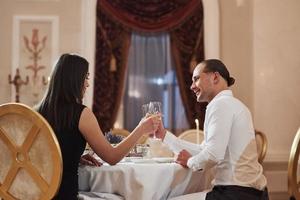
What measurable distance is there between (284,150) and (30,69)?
3040 mm

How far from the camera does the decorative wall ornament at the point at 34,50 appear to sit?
5.26 metres

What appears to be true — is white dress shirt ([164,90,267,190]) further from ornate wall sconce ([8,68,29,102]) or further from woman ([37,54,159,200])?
ornate wall sconce ([8,68,29,102])

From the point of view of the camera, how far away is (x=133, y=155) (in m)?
2.55

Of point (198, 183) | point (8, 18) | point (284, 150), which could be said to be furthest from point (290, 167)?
point (8, 18)

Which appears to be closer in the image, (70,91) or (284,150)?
(70,91)

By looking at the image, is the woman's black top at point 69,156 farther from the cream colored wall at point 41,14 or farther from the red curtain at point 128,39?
the cream colored wall at point 41,14

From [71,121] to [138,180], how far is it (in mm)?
403

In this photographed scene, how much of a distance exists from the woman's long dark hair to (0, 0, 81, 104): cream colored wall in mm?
3348

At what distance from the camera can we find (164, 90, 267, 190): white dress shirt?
1.95 meters

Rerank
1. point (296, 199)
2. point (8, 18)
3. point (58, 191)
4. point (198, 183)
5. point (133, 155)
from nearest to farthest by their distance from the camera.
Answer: point (296, 199) < point (58, 191) < point (198, 183) < point (133, 155) < point (8, 18)

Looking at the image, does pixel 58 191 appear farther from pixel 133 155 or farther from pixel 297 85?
pixel 297 85

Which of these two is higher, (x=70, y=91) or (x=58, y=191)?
(x=70, y=91)

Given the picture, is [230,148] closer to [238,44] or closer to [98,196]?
[98,196]

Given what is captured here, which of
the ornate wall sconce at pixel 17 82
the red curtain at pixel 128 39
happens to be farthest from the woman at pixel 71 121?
the ornate wall sconce at pixel 17 82
